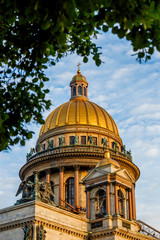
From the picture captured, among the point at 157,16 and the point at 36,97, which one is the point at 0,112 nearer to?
the point at 36,97

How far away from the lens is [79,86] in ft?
195

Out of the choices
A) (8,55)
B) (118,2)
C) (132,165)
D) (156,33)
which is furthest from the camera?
(132,165)

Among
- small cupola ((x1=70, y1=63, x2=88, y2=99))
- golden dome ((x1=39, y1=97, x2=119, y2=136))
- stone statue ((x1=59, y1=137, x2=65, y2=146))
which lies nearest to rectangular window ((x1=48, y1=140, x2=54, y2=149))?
stone statue ((x1=59, y1=137, x2=65, y2=146))

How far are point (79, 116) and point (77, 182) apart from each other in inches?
373

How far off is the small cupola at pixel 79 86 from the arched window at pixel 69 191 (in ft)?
47.8

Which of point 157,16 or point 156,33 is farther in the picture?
point 156,33

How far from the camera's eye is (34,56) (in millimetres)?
12703

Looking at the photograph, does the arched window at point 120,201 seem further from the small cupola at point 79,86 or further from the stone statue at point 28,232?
the small cupola at point 79,86

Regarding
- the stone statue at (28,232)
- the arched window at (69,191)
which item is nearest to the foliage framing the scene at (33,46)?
the stone statue at (28,232)

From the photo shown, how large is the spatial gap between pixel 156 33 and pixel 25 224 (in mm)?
23830

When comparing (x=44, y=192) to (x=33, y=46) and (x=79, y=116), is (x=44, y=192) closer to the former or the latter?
(x=79, y=116)

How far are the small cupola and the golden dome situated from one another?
331 cm

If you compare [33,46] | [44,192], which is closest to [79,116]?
[44,192]

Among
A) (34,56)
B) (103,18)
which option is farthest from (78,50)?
(103,18)
